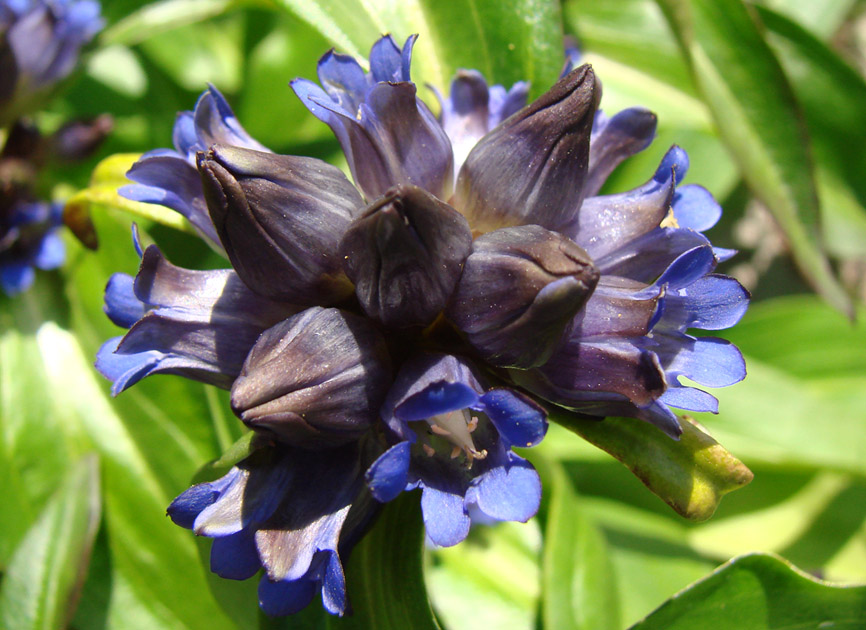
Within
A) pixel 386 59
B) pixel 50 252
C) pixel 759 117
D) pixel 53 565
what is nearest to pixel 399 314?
pixel 386 59

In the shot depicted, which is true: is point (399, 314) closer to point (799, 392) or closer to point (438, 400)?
point (438, 400)

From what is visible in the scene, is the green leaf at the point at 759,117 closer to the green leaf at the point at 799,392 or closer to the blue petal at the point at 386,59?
the green leaf at the point at 799,392

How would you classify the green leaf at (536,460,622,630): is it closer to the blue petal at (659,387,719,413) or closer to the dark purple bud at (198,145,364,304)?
the blue petal at (659,387,719,413)

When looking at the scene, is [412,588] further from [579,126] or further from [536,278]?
[579,126]

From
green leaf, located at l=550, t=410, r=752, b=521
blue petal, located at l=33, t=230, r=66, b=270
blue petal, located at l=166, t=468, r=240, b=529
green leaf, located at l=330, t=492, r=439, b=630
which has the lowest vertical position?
green leaf, located at l=330, t=492, r=439, b=630

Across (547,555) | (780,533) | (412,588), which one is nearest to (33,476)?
(412,588)

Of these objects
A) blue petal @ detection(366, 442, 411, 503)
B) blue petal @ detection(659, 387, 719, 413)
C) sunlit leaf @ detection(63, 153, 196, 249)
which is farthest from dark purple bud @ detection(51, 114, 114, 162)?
blue petal @ detection(659, 387, 719, 413)
